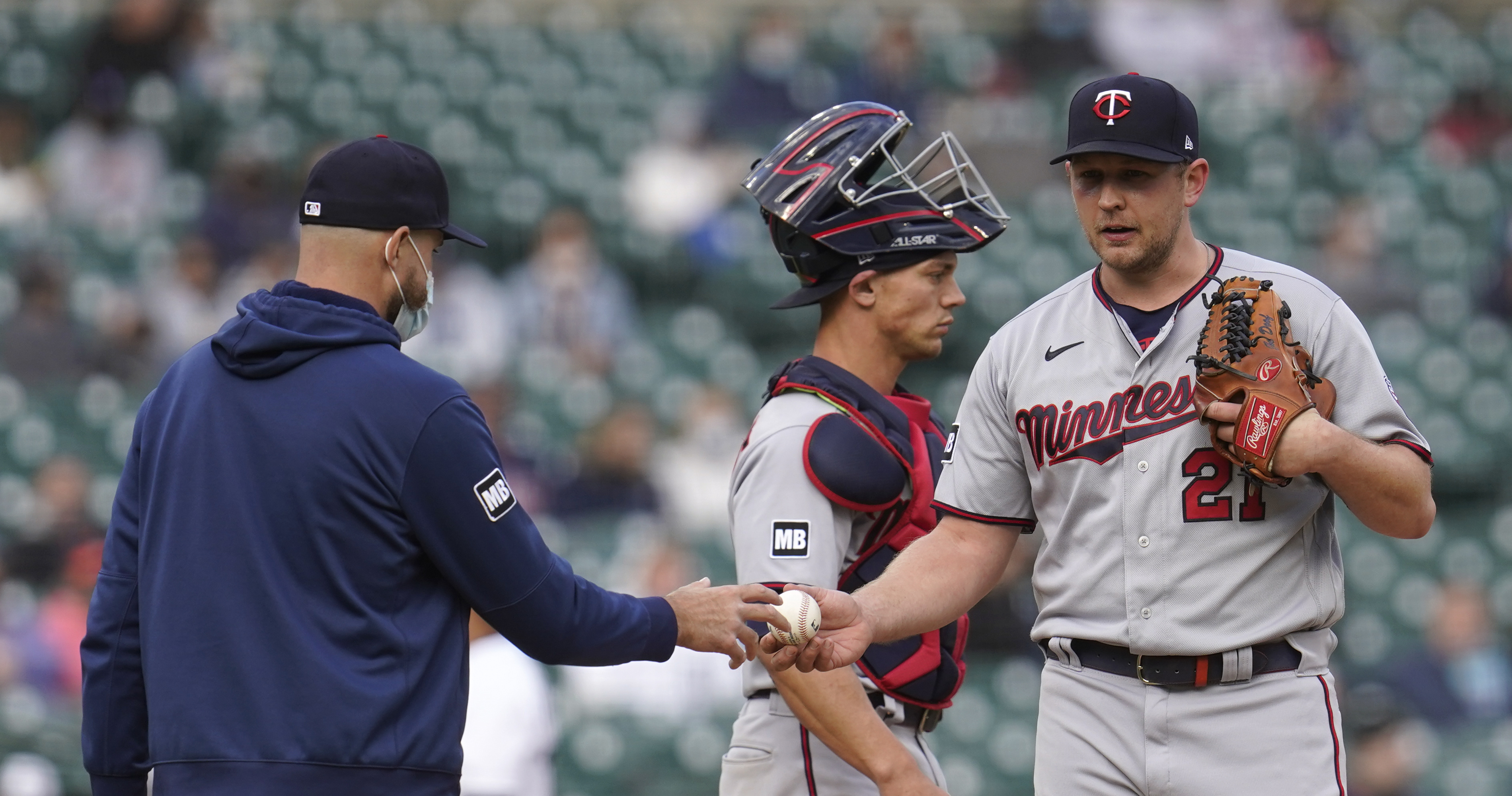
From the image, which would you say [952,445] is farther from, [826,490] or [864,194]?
[864,194]

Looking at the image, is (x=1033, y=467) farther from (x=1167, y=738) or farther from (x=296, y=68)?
(x=296, y=68)

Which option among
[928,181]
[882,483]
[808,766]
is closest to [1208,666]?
[882,483]

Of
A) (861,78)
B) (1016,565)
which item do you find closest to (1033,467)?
(1016,565)

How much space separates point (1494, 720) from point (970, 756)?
2.75 meters

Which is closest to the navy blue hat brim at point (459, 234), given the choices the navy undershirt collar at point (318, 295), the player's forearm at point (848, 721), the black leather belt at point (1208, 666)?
the navy undershirt collar at point (318, 295)

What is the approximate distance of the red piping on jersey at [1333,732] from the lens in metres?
3.01

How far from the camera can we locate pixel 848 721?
332cm

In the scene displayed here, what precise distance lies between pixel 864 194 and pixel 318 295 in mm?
1395

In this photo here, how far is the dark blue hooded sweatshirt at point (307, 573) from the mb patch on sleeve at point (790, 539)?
61 centimetres

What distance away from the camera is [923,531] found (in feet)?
12.2

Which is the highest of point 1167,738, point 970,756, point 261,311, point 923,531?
point 261,311

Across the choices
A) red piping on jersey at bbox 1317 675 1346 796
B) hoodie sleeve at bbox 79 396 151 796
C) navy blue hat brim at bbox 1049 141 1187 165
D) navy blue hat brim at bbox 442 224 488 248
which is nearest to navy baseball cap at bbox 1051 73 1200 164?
navy blue hat brim at bbox 1049 141 1187 165

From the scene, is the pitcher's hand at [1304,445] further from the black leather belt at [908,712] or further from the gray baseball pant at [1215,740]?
the black leather belt at [908,712]

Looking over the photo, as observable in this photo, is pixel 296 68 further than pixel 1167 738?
Yes
